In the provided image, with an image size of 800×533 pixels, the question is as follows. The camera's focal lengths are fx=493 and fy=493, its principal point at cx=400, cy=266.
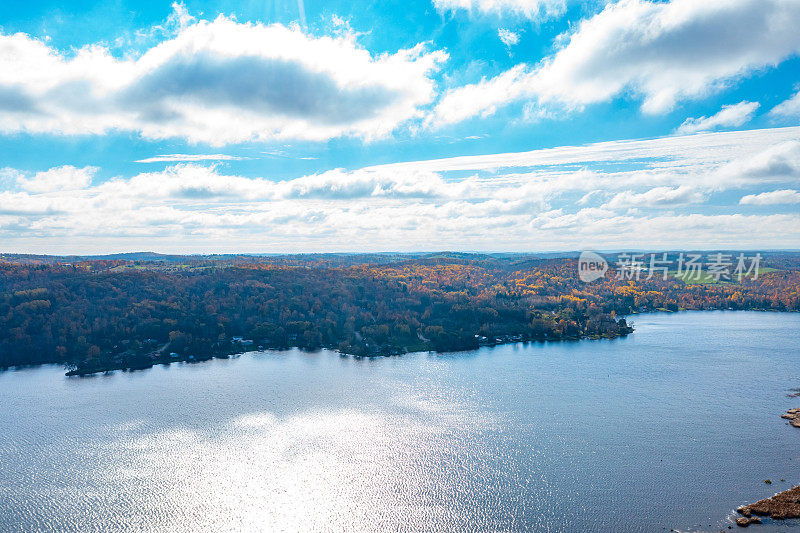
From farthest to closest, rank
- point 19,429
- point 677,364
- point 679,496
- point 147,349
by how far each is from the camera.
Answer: point 147,349 → point 677,364 → point 19,429 → point 679,496

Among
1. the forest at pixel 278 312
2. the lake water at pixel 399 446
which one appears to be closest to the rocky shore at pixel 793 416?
the lake water at pixel 399 446

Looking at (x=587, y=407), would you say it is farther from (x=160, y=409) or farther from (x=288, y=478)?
(x=160, y=409)

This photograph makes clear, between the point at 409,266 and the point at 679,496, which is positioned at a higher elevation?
the point at 409,266

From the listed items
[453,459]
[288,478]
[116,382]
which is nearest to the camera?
[288,478]

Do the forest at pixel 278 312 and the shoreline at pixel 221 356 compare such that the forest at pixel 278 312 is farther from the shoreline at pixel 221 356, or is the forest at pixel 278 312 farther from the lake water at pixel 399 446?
the lake water at pixel 399 446

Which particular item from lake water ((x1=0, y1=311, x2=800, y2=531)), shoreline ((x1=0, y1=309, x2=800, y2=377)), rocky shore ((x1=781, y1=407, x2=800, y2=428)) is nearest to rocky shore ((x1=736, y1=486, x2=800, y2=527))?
lake water ((x1=0, y1=311, x2=800, y2=531))

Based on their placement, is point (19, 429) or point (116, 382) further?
point (116, 382)

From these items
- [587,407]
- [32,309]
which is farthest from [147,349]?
[587,407]
